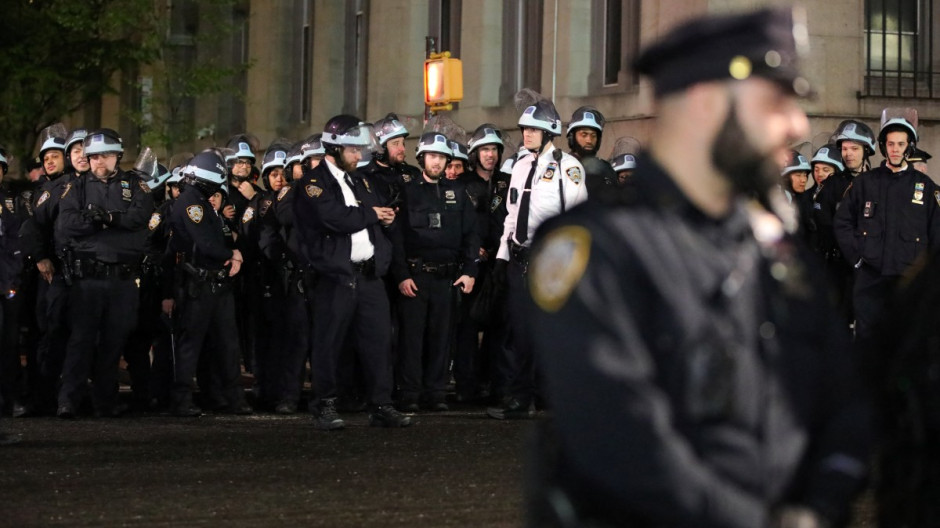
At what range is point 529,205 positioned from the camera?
12633 millimetres

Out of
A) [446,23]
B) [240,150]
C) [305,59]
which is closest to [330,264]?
[240,150]

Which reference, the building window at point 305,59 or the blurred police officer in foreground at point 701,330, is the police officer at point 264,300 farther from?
the building window at point 305,59

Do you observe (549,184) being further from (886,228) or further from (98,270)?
(98,270)

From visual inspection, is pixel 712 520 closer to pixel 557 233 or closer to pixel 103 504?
pixel 557 233

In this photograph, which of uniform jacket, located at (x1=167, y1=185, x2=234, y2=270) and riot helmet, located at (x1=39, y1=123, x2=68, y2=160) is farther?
riot helmet, located at (x1=39, y1=123, x2=68, y2=160)

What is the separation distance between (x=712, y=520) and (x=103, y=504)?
231 inches

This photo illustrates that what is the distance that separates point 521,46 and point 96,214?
51.5ft

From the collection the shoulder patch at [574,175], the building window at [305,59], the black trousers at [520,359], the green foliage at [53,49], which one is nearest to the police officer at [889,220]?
the shoulder patch at [574,175]

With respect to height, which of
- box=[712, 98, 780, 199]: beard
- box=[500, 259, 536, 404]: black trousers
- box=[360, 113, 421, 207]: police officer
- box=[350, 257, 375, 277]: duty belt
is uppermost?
box=[360, 113, 421, 207]: police officer

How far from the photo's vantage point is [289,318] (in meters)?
14.4

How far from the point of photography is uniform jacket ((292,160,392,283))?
11.7m

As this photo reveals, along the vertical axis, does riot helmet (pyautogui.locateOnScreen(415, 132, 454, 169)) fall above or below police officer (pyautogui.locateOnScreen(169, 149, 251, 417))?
above

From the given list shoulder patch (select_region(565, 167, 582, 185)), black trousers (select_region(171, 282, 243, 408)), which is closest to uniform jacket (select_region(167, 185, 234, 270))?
black trousers (select_region(171, 282, 243, 408))

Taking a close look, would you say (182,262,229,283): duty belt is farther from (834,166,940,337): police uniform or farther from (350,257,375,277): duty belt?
(834,166,940,337): police uniform
